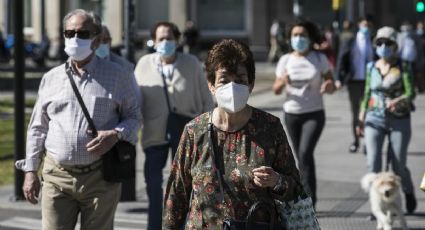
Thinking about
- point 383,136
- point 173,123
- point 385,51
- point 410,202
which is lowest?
point 410,202

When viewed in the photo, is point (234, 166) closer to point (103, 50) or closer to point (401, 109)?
point (103, 50)

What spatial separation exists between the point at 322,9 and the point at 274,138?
39.1 m

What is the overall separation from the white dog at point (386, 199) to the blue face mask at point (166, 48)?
2102 mm

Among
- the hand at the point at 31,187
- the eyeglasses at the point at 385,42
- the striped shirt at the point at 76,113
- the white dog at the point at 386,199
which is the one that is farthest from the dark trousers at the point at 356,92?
the hand at the point at 31,187

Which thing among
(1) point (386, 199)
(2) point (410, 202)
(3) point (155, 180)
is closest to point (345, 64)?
(2) point (410, 202)

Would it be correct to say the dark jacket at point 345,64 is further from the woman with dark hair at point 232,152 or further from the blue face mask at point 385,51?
the woman with dark hair at point 232,152

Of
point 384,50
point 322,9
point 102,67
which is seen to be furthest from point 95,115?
point 322,9

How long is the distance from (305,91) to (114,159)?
3.59 m

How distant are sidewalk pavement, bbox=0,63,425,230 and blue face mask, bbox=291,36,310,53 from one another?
1.62 metres

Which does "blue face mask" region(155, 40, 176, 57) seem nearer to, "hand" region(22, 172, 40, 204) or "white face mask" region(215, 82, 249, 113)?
"hand" region(22, 172, 40, 204)

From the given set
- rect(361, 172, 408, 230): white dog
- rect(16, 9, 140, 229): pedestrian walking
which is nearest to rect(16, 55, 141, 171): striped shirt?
rect(16, 9, 140, 229): pedestrian walking

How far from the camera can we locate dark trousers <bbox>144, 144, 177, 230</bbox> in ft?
25.4

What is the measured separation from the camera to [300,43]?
912cm

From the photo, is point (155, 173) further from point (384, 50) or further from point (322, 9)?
point (322, 9)
